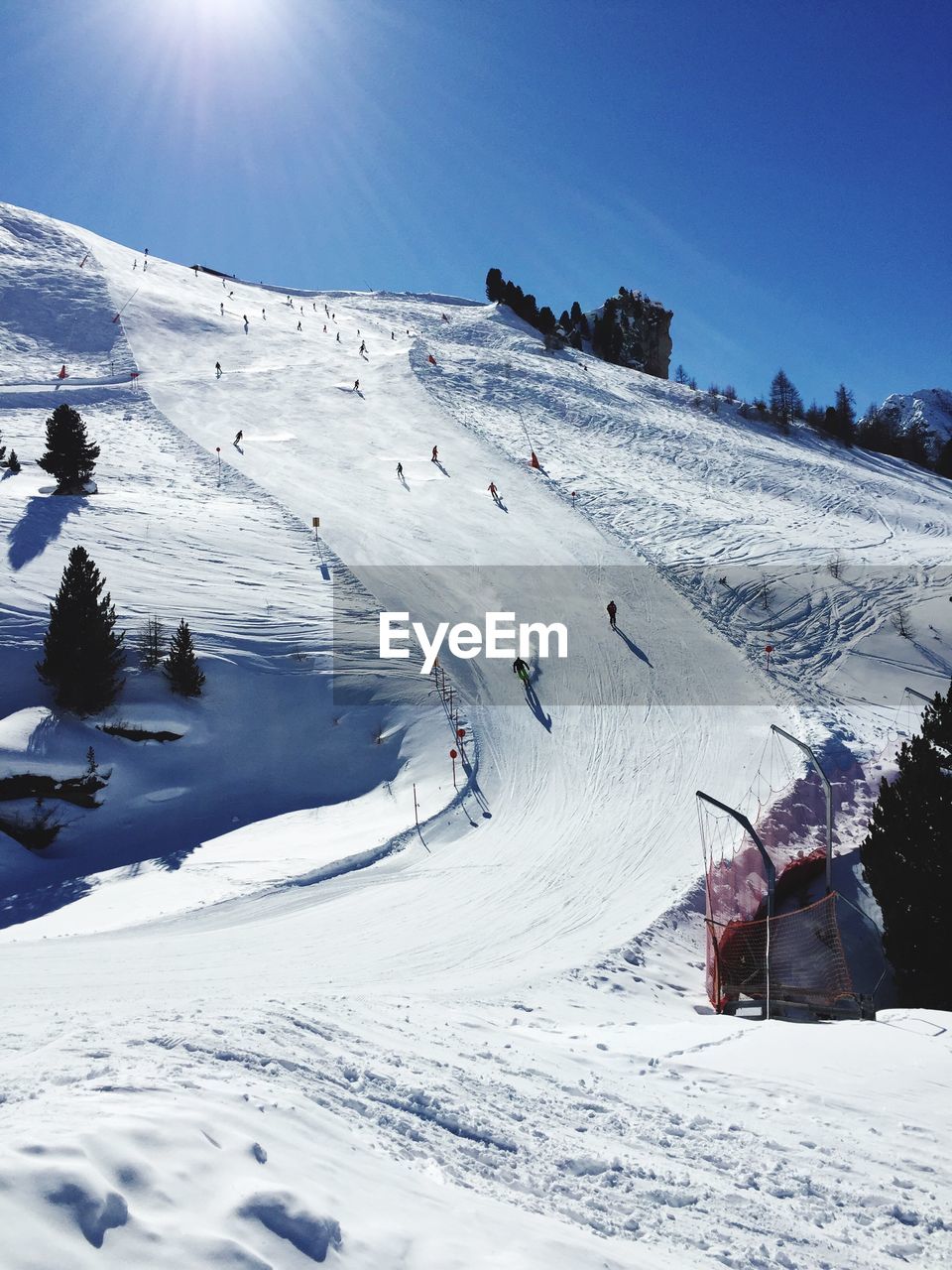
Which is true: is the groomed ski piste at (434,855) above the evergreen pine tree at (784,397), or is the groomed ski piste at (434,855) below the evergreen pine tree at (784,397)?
below

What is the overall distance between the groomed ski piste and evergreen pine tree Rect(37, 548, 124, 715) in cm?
76

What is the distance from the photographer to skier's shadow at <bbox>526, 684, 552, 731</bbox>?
22.5 m

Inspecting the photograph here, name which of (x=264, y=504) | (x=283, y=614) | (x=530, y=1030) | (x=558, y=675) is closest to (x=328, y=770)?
(x=283, y=614)

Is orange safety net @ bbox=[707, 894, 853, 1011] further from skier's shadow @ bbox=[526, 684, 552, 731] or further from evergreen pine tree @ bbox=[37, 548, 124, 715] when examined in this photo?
evergreen pine tree @ bbox=[37, 548, 124, 715]

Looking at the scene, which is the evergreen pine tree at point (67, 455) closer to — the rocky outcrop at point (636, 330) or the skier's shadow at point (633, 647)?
the skier's shadow at point (633, 647)

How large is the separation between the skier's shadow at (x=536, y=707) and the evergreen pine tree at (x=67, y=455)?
20.9 meters

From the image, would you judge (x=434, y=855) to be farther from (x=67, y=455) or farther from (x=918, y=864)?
(x=67, y=455)

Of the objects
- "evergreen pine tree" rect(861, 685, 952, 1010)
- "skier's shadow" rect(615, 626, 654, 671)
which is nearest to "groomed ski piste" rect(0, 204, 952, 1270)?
"skier's shadow" rect(615, 626, 654, 671)

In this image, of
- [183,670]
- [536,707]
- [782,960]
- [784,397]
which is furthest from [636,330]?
[782,960]

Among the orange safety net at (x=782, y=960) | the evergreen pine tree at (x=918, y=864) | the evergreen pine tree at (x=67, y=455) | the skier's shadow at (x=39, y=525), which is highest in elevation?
the evergreen pine tree at (x=67, y=455)

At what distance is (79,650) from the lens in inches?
731

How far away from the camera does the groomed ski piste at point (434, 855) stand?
5027mm

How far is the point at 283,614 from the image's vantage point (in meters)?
24.6

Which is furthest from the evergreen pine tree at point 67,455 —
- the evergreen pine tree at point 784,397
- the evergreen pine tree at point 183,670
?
the evergreen pine tree at point 784,397
